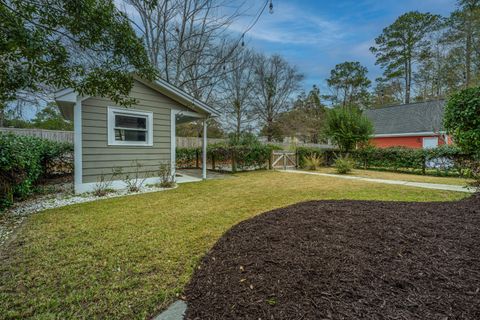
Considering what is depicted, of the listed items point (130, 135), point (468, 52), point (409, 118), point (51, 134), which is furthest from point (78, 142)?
point (409, 118)

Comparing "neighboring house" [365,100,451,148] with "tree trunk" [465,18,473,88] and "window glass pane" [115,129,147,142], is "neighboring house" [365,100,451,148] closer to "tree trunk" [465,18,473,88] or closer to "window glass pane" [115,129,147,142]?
"tree trunk" [465,18,473,88]

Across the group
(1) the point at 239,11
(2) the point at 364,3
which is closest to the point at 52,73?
(2) the point at 364,3

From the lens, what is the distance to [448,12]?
514 inches

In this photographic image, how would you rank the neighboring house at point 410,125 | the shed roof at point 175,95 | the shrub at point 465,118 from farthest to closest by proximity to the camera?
the neighboring house at point 410,125 < the shed roof at point 175,95 < the shrub at point 465,118

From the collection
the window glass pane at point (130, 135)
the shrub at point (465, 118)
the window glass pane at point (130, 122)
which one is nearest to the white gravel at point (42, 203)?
the window glass pane at point (130, 135)

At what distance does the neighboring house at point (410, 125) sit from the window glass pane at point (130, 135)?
1637 centimetres

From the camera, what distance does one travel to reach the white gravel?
376 cm

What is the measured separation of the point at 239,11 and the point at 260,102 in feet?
46.7

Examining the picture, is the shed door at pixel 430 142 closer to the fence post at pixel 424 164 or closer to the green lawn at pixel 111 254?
the fence post at pixel 424 164

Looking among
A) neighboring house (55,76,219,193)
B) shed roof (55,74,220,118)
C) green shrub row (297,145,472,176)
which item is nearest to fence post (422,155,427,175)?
green shrub row (297,145,472,176)

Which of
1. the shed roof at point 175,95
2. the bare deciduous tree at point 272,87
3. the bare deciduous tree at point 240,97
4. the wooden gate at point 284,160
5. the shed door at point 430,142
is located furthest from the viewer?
the bare deciduous tree at point 272,87

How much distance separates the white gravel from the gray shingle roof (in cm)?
1691

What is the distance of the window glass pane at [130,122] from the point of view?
6707 mm

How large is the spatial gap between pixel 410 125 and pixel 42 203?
21.9 meters
